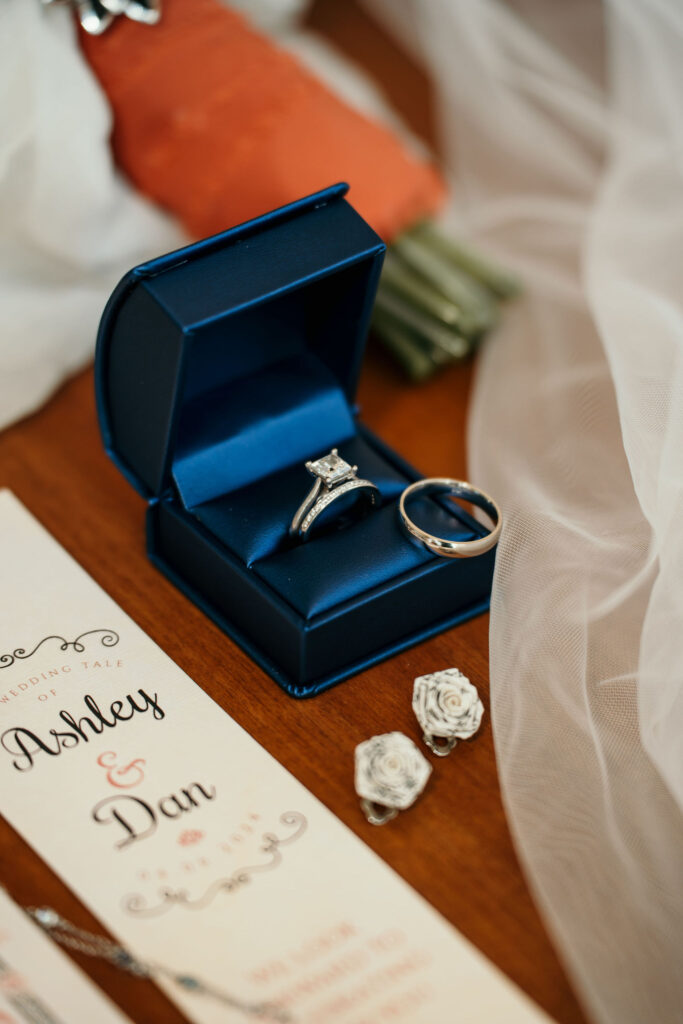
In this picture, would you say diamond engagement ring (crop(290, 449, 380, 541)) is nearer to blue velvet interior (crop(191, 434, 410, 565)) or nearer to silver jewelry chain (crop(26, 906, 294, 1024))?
blue velvet interior (crop(191, 434, 410, 565))

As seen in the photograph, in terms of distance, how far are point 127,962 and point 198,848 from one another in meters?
0.08

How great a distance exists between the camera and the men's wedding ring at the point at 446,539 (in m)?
0.73

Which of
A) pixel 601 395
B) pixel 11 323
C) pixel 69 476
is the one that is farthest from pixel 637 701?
pixel 11 323

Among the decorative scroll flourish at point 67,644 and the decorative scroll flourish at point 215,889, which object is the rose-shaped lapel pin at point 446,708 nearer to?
the decorative scroll flourish at point 215,889

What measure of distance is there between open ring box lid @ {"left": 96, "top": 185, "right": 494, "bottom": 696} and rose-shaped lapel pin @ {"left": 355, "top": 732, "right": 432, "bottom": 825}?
3.3 inches

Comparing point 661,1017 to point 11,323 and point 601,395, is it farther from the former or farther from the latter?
point 11,323

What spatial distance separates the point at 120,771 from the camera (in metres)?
0.68

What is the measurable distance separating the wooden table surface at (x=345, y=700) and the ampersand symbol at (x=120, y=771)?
0.22 feet

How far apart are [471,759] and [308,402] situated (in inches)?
12.1

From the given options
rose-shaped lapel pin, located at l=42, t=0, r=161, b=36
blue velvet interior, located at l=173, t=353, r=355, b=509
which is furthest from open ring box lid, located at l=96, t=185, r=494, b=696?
rose-shaped lapel pin, located at l=42, t=0, r=161, b=36

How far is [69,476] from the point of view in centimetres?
88

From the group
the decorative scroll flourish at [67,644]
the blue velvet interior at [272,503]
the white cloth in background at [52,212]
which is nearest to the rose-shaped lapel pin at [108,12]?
the white cloth in background at [52,212]

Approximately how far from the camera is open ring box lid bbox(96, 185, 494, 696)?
695mm

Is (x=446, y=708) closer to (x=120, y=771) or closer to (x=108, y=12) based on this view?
(x=120, y=771)
